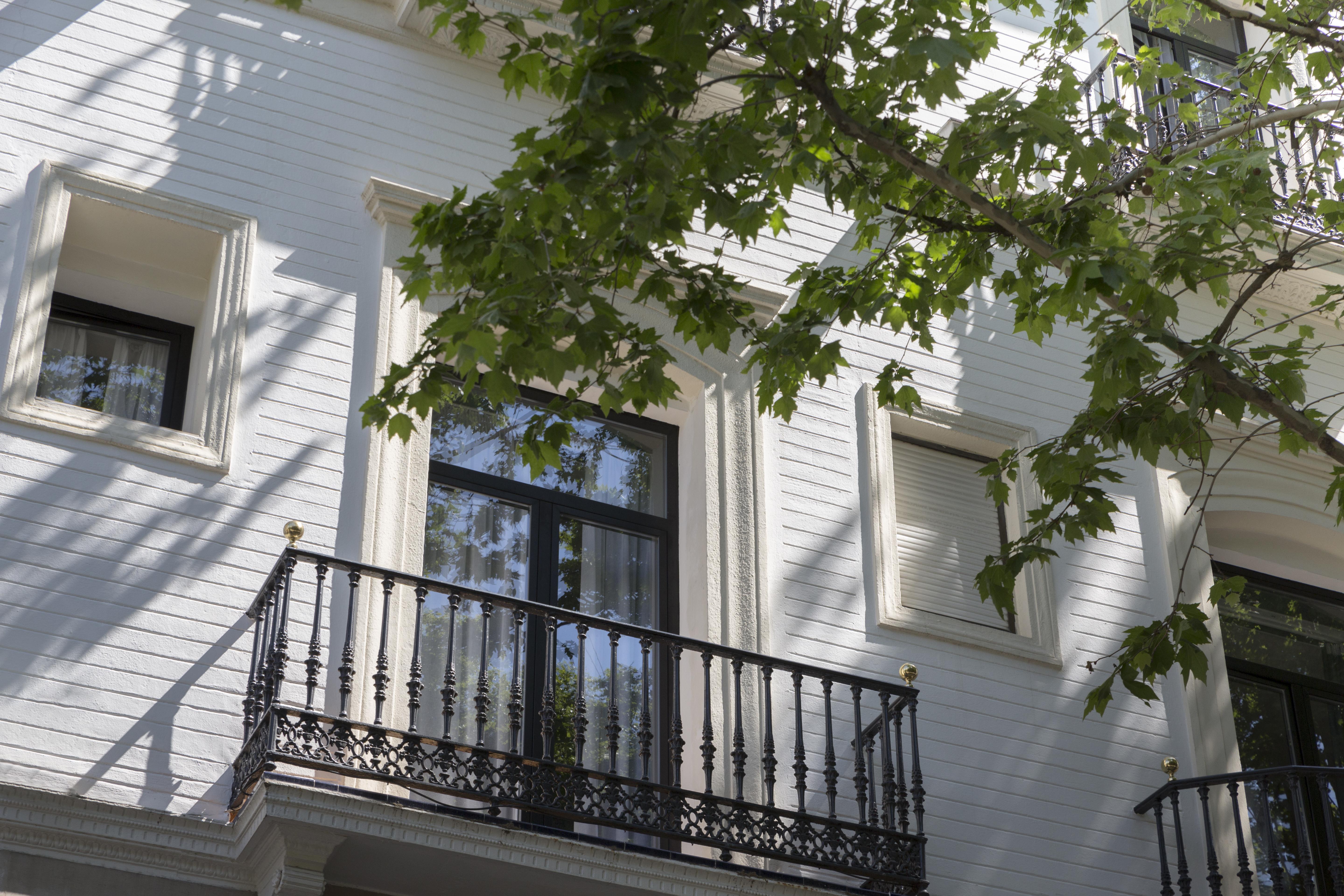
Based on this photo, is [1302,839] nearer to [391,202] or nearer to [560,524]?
[560,524]

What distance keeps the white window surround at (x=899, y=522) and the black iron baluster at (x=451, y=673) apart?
9.65 ft

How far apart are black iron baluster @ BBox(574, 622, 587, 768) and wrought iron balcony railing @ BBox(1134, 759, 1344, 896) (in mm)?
4106

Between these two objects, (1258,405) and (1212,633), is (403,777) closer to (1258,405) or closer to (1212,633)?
(1258,405)

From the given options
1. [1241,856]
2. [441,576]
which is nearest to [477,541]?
[441,576]

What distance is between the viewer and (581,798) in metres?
8.46

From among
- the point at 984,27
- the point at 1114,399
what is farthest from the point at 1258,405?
the point at 984,27

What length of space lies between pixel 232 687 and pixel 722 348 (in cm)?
314

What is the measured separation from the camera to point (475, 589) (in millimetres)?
9289

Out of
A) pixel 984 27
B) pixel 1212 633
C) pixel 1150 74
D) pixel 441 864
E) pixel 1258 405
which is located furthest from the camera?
pixel 1212 633

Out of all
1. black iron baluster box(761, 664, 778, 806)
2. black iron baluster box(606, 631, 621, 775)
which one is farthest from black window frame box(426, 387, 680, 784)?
black iron baluster box(761, 664, 778, 806)

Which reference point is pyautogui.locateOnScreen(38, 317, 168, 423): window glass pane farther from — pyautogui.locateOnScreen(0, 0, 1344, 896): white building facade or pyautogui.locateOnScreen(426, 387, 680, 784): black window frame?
pyautogui.locateOnScreen(426, 387, 680, 784): black window frame

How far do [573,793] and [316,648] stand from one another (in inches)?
58.5

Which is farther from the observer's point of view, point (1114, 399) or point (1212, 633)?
point (1212, 633)

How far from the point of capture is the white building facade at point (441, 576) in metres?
8.31
